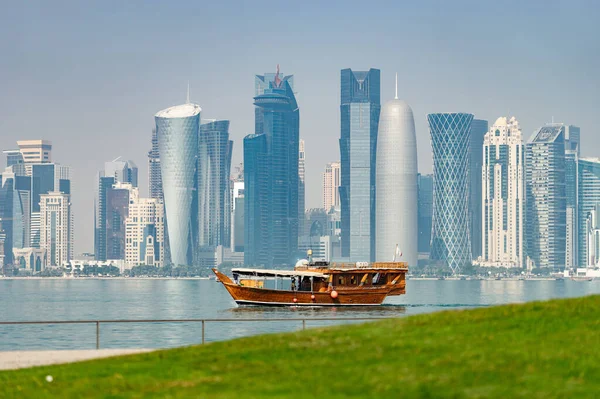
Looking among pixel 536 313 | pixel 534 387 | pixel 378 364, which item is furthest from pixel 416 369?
pixel 536 313

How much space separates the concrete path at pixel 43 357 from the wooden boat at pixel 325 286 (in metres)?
78.1

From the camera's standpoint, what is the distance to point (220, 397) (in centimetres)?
2128

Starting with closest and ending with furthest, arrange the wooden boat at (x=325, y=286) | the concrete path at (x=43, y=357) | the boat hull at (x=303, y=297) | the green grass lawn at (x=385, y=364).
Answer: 1. the green grass lawn at (x=385, y=364)
2. the concrete path at (x=43, y=357)
3. the boat hull at (x=303, y=297)
4. the wooden boat at (x=325, y=286)

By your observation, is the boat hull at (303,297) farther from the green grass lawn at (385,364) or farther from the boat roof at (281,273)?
the green grass lawn at (385,364)

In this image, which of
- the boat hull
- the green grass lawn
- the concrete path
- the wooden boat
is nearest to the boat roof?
the wooden boat

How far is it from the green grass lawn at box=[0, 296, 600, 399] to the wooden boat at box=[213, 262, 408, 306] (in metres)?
86.2

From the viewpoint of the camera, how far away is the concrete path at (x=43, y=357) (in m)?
32.1

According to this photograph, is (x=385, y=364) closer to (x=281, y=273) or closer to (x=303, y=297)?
(x=281, y=273)

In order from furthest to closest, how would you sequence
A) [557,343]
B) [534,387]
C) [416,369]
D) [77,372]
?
[77,372]
[557,343]
[416,369]
[534,387]

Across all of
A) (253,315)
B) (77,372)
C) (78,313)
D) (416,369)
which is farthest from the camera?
(78,313)

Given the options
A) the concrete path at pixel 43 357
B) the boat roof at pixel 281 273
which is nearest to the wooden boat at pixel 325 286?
the boat roof at pixel 281 273

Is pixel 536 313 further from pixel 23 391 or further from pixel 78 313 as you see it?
pixel 78 313

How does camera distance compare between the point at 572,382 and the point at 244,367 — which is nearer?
the point at 572,382

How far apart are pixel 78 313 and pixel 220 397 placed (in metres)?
123
